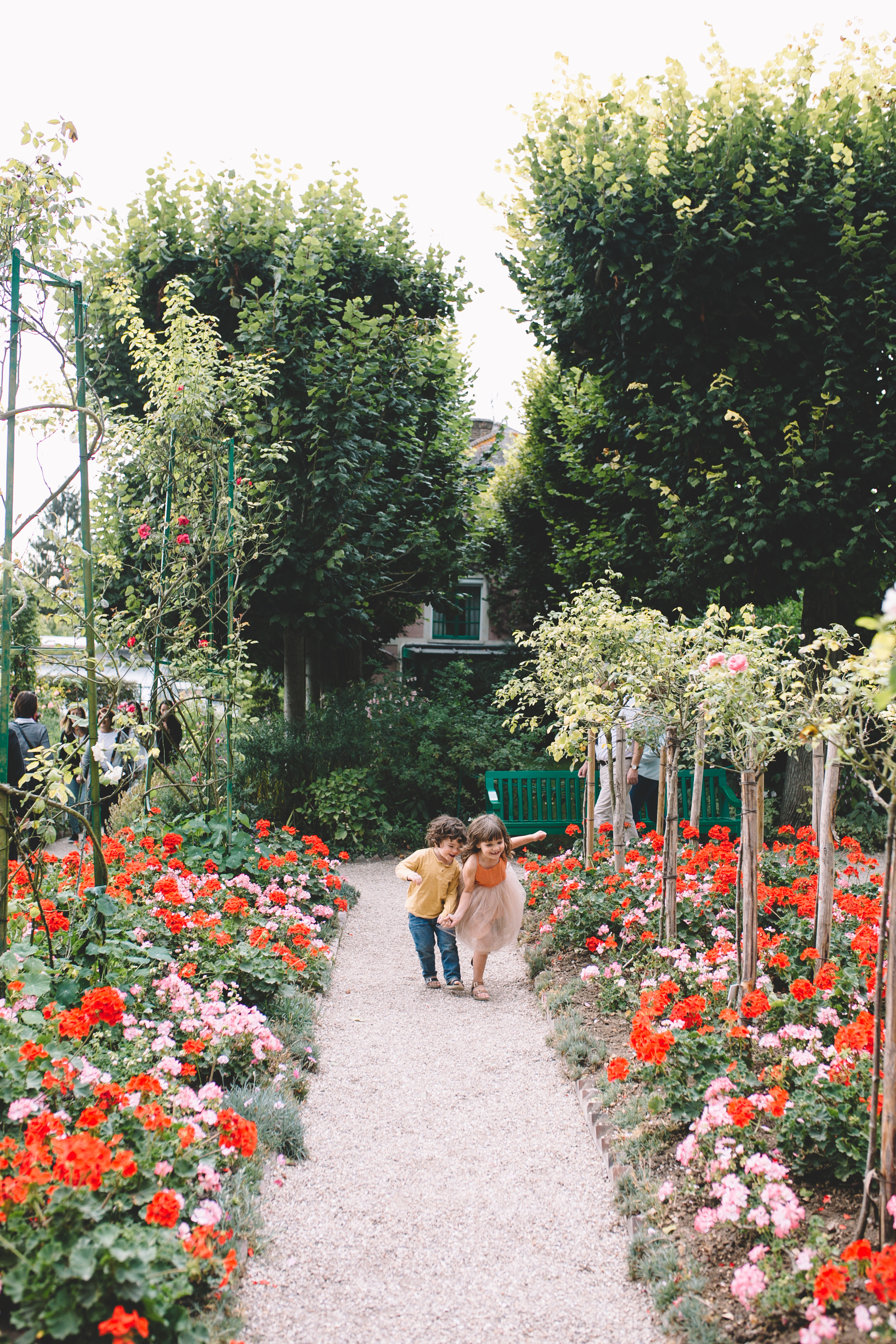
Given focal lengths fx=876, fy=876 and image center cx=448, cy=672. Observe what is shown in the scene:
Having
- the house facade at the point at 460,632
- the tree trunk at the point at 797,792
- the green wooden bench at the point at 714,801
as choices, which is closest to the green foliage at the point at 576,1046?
the green wooden bench at the point at 714,801

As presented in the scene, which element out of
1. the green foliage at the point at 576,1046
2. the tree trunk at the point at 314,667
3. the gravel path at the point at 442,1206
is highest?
the tree trunk at the point at 314,667

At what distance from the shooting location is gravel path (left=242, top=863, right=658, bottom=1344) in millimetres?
2496

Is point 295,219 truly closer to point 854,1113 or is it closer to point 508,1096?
point 508,1096

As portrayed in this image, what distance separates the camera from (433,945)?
219 inches

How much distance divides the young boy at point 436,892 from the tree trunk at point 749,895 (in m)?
2.04

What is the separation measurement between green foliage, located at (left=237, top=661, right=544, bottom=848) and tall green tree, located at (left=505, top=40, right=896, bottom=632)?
12.2ft

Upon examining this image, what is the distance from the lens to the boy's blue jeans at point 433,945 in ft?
18.0

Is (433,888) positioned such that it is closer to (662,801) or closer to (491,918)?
(491,918)

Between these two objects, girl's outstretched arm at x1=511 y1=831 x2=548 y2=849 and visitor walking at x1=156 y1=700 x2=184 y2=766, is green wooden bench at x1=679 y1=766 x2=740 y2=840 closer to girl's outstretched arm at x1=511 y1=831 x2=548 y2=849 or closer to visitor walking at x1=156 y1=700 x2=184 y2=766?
girl's outstretched arm at x1=511 y1=831 x2=548 y2=849

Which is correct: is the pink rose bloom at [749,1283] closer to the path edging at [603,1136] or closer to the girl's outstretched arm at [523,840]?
the path edging at [603,1136]

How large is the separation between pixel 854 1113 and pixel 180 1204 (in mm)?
1981

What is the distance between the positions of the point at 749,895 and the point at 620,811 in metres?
2.50

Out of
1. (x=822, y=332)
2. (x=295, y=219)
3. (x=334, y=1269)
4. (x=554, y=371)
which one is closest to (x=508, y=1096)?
(x=334, y=1269)

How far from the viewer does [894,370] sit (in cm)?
744
